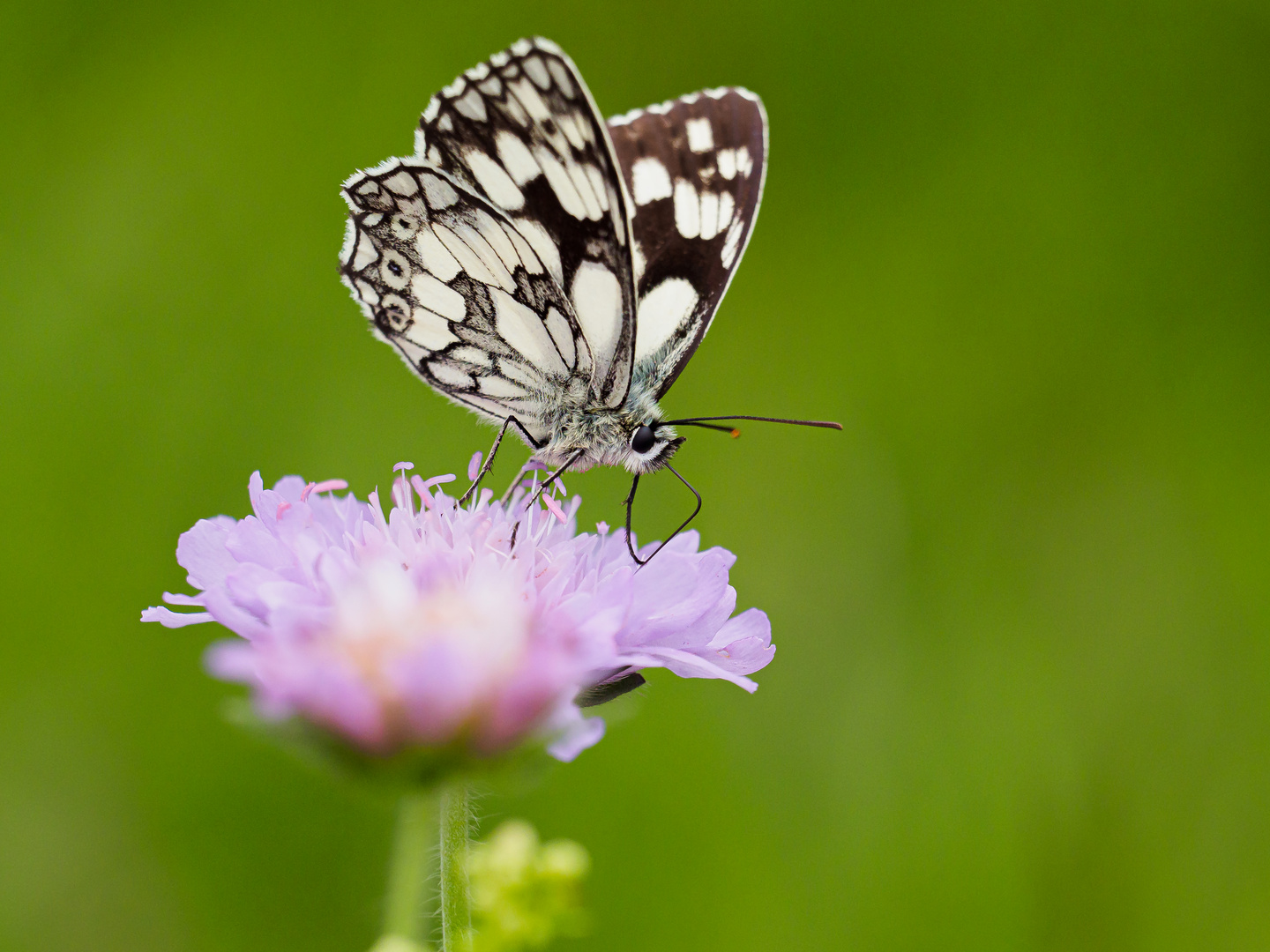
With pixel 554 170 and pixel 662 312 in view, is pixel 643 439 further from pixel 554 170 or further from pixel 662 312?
pixel 554 170

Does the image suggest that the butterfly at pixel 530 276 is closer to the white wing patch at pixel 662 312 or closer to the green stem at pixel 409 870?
the white wing patch at pixel 662 312

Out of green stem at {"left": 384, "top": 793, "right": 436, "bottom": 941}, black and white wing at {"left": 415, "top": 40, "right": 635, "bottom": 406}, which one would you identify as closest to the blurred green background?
black and white wing at {"left": 415, "top": 40, "right": 635, "bottom": 406}

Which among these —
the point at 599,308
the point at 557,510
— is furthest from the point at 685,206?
the point at 557,510

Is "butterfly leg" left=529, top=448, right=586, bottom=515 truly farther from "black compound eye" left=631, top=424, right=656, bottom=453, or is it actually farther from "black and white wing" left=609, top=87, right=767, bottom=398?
"black and white wing" left=609, top=87, right=767, bottom=398

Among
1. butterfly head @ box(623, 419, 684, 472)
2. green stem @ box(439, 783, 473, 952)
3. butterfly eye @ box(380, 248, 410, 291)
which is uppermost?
butterfly eye @ box(380, 248, 410, 291)

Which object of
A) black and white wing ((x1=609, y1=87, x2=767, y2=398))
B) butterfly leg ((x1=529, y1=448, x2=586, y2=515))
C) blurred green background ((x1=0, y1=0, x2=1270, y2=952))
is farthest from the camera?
blurred green background ((x1=0, y1=0, x2=1270, y2=952))

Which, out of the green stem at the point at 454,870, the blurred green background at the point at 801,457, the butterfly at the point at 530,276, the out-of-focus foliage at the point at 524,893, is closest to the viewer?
the out-of-focus foliage at the point at 524,893

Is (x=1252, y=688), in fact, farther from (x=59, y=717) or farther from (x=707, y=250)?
(x=59, y=717)

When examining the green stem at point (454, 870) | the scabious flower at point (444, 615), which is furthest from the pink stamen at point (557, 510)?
the green stem at point (454, 870)
